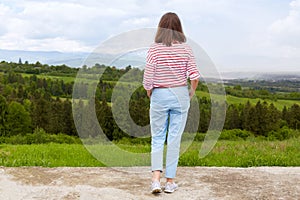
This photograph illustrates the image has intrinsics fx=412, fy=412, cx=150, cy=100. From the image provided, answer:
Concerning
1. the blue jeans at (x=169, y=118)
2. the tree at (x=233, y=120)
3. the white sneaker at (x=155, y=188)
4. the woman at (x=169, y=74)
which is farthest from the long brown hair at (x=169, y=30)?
the tree at (x=233, y=120)

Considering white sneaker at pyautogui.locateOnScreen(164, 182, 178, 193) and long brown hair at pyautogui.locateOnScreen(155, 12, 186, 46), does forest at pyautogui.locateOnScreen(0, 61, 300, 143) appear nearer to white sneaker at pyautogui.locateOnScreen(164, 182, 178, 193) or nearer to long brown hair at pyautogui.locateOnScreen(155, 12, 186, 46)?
white sneaker at pyautogui.locateOnScreen(164, 182, 178, 193)

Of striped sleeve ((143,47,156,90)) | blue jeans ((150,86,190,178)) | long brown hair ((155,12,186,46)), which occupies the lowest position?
blue jeans ((150,86,190,178))

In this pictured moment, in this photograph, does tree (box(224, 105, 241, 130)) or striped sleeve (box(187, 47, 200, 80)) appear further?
tree (box(224, 105, 241, 130))

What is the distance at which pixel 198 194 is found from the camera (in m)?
5.64

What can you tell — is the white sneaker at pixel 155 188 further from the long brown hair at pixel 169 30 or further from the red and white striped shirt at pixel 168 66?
the long brown hair at pixel 169 30

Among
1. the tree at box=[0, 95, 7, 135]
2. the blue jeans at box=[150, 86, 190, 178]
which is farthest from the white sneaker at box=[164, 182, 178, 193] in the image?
the tree at box=[0, 95, 7, 135]

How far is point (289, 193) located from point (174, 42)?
103 inches

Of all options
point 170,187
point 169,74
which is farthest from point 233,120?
point 169,74

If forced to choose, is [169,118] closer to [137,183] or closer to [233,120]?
[137,183]

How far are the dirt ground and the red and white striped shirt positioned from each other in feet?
4.94

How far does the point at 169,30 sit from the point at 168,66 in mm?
483

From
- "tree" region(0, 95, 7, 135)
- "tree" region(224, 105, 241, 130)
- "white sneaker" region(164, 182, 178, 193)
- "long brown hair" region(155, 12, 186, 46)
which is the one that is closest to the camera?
"long brown hair" region(155, 12, 186, 46)

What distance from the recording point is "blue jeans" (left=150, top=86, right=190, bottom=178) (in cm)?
561

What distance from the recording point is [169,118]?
5871 millimetres
